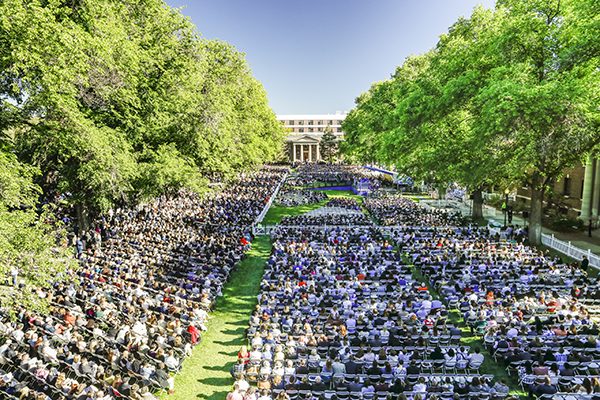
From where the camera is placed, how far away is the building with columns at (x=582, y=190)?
24.8m

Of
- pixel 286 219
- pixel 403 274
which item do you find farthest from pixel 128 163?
pixel 403 274

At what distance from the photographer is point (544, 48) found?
1716 cm

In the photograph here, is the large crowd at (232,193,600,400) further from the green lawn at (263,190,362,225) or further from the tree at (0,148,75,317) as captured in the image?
the green lawn at (263,190,362,225)

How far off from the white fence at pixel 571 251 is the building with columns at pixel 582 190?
4.27 metres

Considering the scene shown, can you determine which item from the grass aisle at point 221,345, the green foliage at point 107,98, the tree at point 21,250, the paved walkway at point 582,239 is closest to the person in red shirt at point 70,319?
the tree at point 21,250

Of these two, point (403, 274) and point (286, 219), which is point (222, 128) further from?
point (403, 274)

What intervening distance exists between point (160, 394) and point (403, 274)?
10260 millimetres

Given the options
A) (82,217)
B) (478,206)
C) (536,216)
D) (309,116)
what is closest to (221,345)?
(82,217)

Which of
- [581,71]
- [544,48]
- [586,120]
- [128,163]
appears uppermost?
[544,48]

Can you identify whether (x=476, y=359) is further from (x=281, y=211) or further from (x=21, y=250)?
(x=281, y=211)

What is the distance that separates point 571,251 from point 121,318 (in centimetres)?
2185

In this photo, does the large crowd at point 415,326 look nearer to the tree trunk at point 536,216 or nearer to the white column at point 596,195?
the tree trunk at point 536,216

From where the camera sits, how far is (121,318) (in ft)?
36.3

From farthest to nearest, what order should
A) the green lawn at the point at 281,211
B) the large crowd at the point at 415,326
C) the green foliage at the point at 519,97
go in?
the green lawn at the point at 281,211 < the green foliage at the point at 519,97 < the large crowd at the point at 415,326
